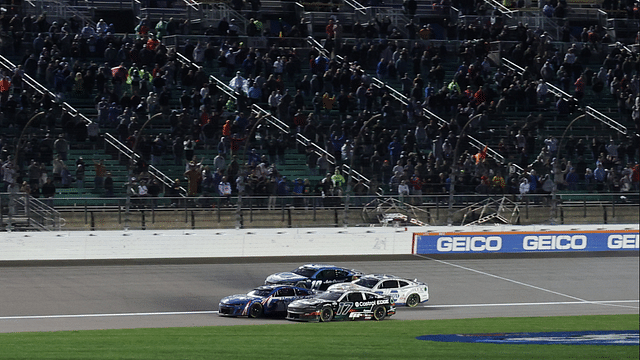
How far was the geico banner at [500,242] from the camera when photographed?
31594mm

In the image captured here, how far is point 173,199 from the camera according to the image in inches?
1154

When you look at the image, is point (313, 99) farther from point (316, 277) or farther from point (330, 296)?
point (330, 296)

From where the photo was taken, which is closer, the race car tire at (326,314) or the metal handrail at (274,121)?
the race car tire at (326,314)

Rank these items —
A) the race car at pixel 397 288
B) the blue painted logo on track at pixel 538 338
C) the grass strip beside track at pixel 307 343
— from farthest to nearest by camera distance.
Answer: the race car at pixel 397 288
the blue painted logo on track at pixel 538 338
the grass strip beside track at pixel 307 343

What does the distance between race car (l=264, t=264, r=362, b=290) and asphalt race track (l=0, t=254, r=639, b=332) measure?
143 centimetres

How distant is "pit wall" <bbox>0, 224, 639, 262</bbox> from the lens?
1144 inches

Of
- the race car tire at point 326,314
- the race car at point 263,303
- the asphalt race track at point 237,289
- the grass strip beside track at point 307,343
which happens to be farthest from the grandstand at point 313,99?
the grass strip beside track at point 307,343

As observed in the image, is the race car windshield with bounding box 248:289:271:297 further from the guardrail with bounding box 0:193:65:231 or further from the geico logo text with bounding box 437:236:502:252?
the geico logo text with bounding box 437:236:502:252

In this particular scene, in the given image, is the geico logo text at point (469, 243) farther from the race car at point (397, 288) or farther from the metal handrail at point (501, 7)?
the metal handrail at point (501, 7)

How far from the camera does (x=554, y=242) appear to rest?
3184 centimetres

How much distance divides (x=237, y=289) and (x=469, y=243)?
8587mm

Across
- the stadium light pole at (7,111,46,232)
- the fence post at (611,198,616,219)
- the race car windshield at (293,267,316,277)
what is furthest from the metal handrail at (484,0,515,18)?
the race car windshield at (293,267,316,277)

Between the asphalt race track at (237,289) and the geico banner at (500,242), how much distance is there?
352 mm

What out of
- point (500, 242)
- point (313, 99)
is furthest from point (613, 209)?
point (313, 99)
